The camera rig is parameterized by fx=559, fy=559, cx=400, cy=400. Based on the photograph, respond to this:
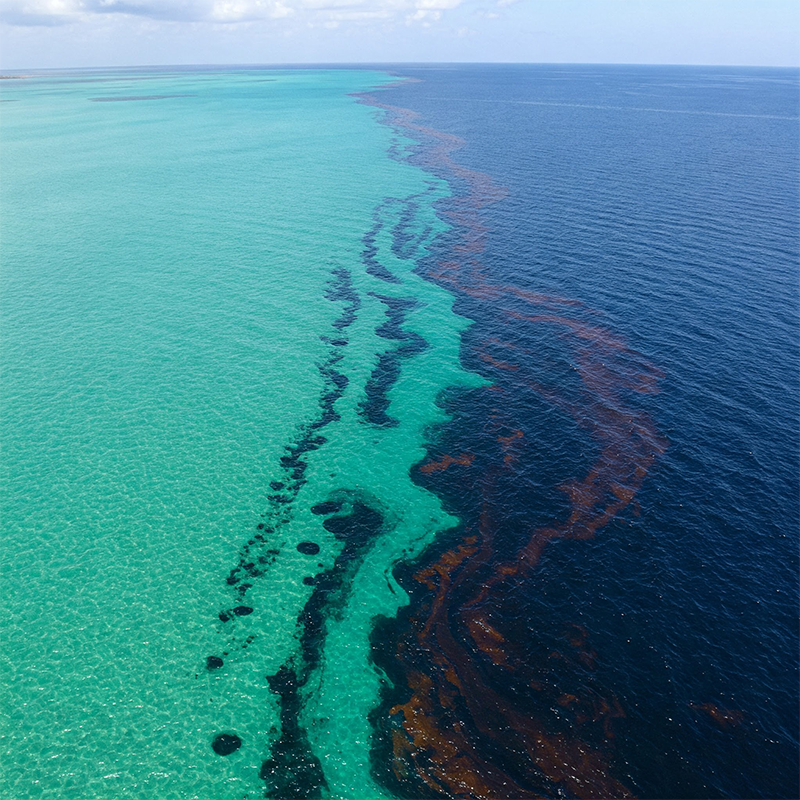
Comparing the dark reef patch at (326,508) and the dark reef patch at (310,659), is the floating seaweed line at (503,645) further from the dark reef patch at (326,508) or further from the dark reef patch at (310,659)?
the dark reef patch at (326,508)

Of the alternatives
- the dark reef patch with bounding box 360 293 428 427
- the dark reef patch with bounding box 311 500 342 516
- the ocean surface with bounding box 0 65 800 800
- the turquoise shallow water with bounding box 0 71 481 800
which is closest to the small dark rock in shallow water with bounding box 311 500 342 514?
the dark reef patch with bounding box 311 500 342 516

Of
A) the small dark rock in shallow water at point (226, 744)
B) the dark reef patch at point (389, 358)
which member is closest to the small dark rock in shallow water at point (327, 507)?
the dark reef patch at point (389, 358)

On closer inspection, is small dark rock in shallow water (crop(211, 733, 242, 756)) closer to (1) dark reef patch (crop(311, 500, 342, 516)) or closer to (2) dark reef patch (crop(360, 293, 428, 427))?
(1) dark reef patch (crop(311, 500, 342, 516))

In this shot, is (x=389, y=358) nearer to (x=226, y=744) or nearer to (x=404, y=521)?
(x=404, y=521)

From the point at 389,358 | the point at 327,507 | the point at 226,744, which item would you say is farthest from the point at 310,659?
the point at 389,358

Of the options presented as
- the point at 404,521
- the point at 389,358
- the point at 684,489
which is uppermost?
the point at 684,489

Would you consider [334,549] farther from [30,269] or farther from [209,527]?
[30,269]

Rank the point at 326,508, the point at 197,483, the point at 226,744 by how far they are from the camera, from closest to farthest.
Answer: the point at 226,744
the point at 326,508
the point at 197,483

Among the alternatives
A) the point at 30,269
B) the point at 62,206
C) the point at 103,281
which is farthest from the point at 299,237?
the point at 62,206
